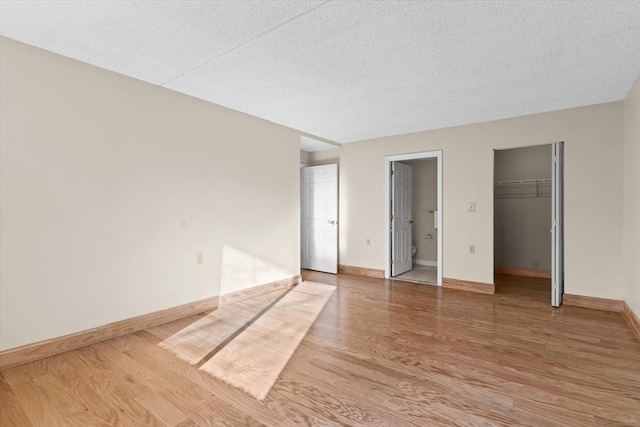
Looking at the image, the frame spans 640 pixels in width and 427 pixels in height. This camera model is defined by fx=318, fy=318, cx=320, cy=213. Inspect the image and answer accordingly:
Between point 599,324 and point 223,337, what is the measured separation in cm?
381

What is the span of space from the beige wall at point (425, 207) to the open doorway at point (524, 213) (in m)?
1.16

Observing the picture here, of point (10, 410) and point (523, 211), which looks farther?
point (523, 211)

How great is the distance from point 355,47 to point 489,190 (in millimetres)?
3113

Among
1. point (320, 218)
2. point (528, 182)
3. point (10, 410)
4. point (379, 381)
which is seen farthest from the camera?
point (320, 218)

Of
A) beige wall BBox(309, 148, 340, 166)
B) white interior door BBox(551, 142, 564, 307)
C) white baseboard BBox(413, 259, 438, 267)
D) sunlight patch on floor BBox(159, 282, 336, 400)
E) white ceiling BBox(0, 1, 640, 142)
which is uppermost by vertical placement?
white ceiling BBox(0, 1, 640, 142)

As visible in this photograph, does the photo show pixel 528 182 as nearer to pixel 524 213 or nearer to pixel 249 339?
pixel 524 213

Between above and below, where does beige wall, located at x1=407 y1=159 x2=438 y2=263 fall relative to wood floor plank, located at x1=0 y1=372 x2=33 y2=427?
above

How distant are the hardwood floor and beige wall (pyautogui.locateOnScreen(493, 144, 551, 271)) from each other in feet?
8.16

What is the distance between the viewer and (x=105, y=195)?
2854 millimetres

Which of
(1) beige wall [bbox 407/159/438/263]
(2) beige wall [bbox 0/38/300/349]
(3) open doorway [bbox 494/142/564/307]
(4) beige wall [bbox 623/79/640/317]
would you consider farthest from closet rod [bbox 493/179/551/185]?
(2) beige wall [bbox 0/38/300/349]

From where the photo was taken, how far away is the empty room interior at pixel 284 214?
2027 millimetres

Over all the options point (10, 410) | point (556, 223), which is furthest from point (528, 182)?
point (10, 410)

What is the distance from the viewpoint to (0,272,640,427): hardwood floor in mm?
1829

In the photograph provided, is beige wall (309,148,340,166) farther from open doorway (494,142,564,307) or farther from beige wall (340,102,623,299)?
open doorway (494,142,564,307)
